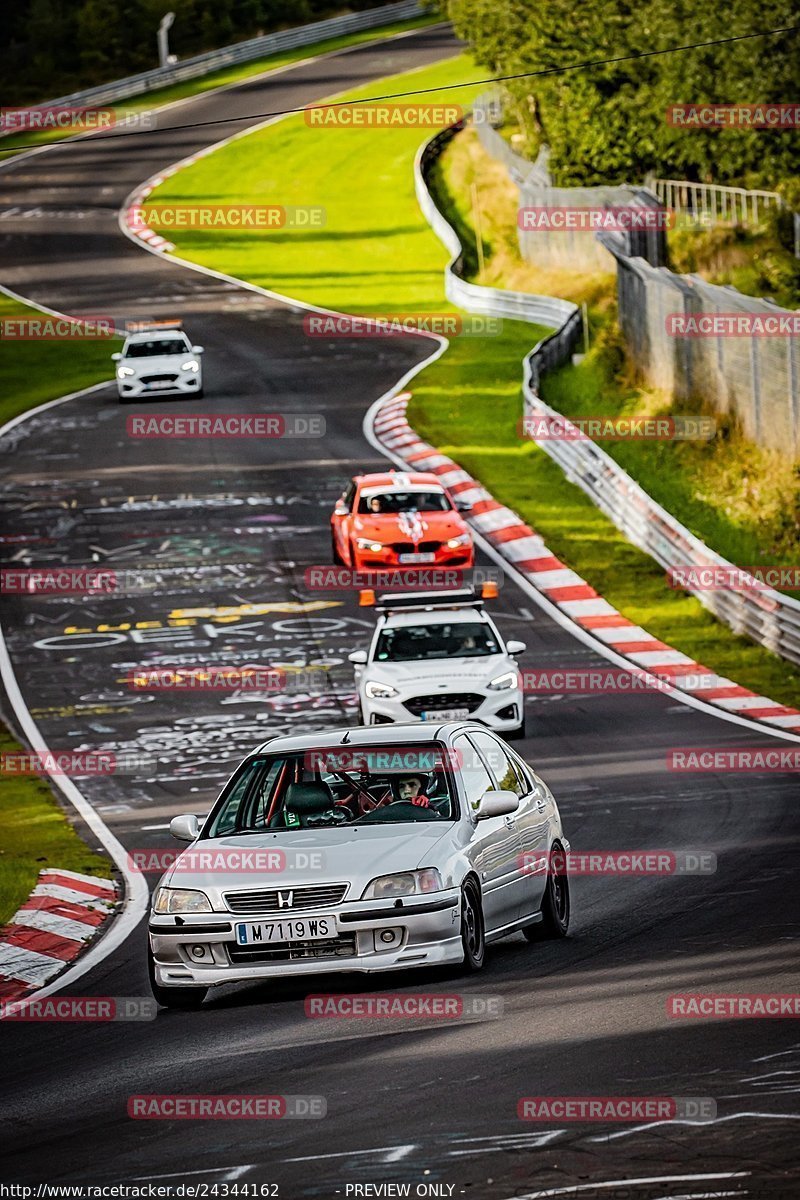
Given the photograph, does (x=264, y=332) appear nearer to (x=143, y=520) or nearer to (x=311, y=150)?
(x=143, y=520)

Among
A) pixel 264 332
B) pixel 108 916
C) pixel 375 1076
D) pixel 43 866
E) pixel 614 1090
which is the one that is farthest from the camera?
pixel 264 332

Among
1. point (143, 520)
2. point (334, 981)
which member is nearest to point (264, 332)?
point (143, 520)

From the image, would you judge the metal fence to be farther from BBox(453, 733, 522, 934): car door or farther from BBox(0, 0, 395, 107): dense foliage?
BBox(0, 0, 395, 107): dense foliage

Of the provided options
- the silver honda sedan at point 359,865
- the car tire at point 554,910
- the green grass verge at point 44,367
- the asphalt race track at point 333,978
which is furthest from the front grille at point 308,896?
the green grass verge at point 44,367

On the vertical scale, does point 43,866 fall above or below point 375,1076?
below

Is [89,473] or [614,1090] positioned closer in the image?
[614,1090]

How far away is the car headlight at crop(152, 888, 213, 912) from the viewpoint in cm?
1060

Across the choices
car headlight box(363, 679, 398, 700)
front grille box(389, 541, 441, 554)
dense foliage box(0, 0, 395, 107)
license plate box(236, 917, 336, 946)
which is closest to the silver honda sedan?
license plate box(236, 917, 336, 946)

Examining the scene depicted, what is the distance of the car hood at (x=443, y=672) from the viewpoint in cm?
2078

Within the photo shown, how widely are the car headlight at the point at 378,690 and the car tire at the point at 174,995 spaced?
1004 cm

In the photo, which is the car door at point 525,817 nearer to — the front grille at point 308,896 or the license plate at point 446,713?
the front grille at point 308,896

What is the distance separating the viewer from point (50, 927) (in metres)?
14.6

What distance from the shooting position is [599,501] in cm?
3341

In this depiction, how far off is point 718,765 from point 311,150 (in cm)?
6382
